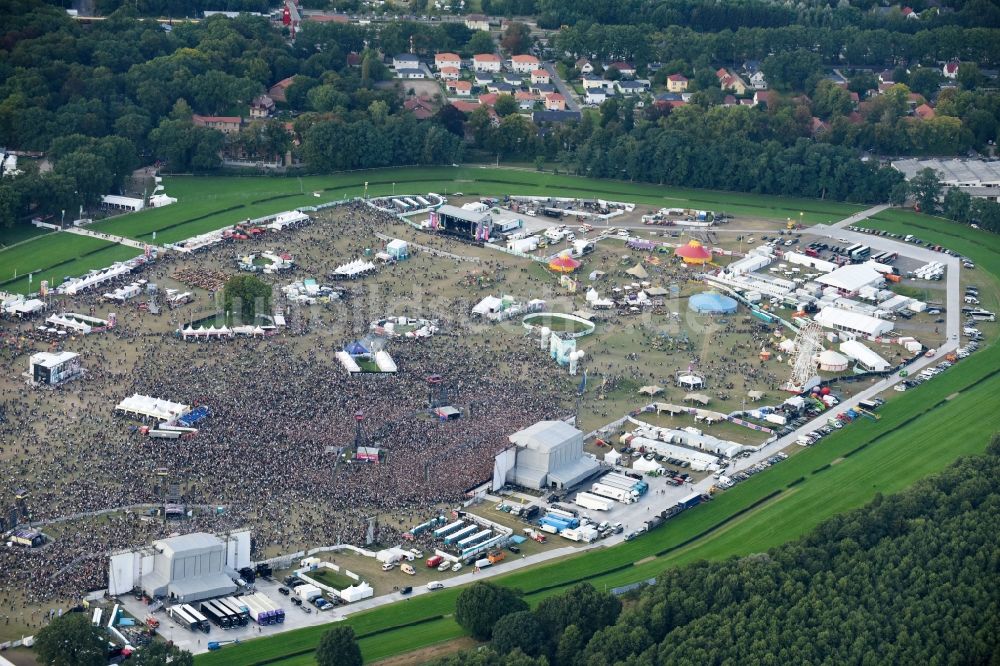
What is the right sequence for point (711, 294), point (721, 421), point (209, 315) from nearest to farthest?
point (721, 421) → point (209, 315) → point (711, 294)

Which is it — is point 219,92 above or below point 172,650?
above

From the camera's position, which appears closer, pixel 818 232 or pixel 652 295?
pixel 652 295

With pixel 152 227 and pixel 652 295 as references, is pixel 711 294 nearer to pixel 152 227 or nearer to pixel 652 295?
pixel 652 295

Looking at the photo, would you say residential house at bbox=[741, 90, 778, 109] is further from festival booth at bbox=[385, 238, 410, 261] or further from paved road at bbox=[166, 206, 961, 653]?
festival booth at bbox=[385, 238, 410, 261]

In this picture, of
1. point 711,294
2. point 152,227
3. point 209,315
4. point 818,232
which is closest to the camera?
point 209,315

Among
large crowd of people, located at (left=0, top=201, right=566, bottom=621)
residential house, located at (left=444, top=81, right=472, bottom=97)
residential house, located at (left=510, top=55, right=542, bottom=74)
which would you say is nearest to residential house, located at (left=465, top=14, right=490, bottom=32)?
residential house, located at (left=510, top=55, right=542, bottom=74)

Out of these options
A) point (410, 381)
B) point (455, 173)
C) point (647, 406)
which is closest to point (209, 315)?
point (410, 381)
